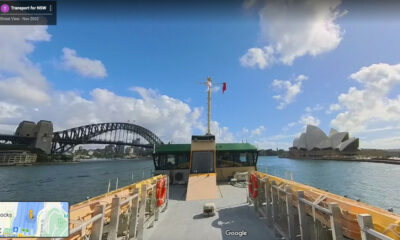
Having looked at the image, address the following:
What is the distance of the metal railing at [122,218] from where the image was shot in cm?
404

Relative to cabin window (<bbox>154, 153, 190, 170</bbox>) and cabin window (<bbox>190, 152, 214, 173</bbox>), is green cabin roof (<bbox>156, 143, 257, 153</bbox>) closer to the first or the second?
cabin window (<bbox>154, 153, 190, 170</bbox>)

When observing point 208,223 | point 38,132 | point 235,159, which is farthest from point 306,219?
point 38,132

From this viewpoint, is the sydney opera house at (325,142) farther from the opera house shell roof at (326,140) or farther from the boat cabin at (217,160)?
the boat cabin at (217,160)

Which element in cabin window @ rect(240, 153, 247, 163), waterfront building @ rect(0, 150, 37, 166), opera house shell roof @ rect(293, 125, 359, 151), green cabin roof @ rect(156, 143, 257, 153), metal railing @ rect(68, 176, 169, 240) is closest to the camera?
metal railing @ rect(68, 176, 169, 240)

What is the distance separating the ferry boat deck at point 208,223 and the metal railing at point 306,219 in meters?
0.76

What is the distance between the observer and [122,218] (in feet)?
19.9

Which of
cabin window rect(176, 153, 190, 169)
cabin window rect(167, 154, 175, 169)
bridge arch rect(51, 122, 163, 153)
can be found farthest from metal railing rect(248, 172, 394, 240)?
→ bridge arch rect(51, 122, 163, 153)

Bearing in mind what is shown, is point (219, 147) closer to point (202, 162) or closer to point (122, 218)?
point (202, 162)

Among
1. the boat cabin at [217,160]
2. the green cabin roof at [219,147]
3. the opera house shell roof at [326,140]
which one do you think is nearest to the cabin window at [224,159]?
the boat cabin at [217,160]

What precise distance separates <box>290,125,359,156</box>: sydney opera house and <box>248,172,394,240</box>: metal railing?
12808 centimetres

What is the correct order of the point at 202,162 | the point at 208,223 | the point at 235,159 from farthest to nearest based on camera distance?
1. the point at 235,159
2. the point at 202,162
3. the point at 208,223

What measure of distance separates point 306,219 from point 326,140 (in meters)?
133

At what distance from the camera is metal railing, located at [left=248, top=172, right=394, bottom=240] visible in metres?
2.91
